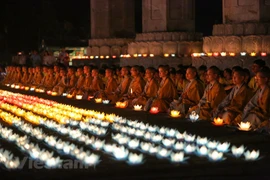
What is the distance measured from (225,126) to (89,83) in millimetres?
6738

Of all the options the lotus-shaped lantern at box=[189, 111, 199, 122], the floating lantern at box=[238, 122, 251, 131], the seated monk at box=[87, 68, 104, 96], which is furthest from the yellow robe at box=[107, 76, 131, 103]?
the floating lantern at box=[238, 122, 251, 131]

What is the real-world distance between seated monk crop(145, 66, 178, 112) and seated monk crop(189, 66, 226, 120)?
1.24m

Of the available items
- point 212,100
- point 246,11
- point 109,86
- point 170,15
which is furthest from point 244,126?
point 170,15

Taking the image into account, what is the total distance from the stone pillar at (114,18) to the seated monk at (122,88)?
875cm

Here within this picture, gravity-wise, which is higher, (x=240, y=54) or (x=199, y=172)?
(x=240, y=54)

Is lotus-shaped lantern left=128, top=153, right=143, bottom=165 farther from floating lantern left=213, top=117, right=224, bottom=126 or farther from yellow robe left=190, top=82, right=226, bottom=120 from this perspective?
yellow robe left=190, top=82, right=226, bottom=120

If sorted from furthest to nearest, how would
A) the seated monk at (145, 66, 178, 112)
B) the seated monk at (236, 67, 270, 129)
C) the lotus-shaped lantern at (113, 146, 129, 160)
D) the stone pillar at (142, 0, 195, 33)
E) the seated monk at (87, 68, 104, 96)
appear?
the stone pillar at (142, 0, 195, 33), the seated monk at (87, 68, 104, 96), the seated monk at (145, 66, 178, 112), the seated monk at (236, 67, 270, 129), the lotus-shaped lantern at (113, 146, 129, 160)

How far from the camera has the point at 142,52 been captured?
16.9 metres

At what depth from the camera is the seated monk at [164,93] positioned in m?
11.2

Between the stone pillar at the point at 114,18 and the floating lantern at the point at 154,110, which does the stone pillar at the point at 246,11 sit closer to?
the floating lantern at the point at 154,110

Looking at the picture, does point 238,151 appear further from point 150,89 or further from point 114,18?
point 114,18

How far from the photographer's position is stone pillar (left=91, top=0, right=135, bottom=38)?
21.9 metres

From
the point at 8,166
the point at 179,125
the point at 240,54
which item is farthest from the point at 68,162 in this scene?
the point at 240,54

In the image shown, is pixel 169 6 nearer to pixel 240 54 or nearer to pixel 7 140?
pixel 240 54
